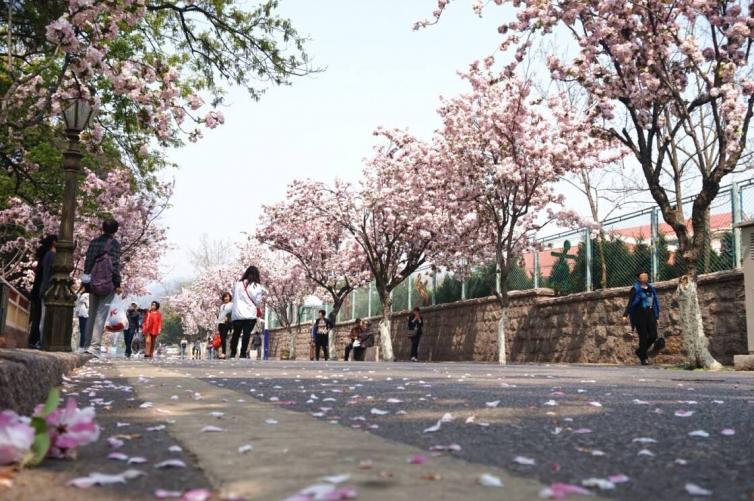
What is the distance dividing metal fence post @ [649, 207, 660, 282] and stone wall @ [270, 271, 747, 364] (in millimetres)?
542

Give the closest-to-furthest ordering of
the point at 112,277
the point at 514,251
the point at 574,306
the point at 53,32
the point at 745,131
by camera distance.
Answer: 1. the point at 53,32
2. the point at 112,277
3. the point at 745,131
4. the point at 574,306
5. the point at 514,251

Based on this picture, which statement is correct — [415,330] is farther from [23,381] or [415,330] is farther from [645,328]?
[23,381]

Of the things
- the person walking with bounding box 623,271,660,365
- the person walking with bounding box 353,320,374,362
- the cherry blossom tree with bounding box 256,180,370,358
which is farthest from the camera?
the cherry blossom tree with bounding box 256,180,370,358

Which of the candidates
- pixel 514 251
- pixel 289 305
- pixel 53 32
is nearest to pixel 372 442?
pixel 53 32

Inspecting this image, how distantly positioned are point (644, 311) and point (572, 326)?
3696 millimetres

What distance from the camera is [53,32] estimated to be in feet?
24.7

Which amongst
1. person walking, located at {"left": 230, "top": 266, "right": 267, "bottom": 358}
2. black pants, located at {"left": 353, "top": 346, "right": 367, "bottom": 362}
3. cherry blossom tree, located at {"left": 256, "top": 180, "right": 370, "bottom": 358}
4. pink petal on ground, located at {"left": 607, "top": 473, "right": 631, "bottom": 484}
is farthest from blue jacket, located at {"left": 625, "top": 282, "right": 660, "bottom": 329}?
cherry blossom tree, located at {"left": 256, "top": 180, "right": 370, "bottom": 358}

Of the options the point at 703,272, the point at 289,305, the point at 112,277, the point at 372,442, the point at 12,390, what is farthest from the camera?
the point at 289,305

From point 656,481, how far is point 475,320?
21308mm

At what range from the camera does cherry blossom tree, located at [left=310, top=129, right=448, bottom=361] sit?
2389cm

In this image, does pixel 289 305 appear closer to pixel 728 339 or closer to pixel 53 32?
pixel 728 339

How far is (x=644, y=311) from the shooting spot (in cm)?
1491

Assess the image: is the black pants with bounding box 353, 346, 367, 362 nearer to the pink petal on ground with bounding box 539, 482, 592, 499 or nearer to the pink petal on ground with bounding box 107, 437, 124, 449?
the pink petal on ground with bounding box 107, 437, 124, 449

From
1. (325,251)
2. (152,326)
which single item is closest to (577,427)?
(152,326)
